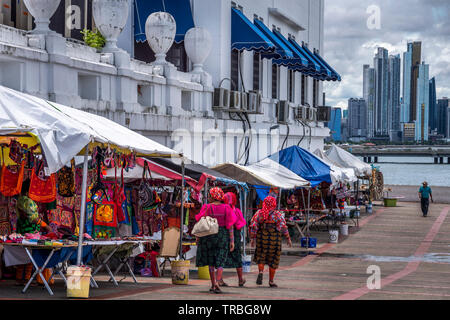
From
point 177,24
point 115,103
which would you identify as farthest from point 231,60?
point 115,103

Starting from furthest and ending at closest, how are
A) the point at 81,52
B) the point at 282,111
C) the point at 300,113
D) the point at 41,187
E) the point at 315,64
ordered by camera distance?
the point at 300,113
the point at 315,64
the point at 282,111
the point at 81,52
the point at 41,187

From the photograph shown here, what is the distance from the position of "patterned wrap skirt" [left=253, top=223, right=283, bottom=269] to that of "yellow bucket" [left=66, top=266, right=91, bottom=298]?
377 centimetres

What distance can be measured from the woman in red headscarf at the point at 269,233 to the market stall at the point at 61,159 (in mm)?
1850

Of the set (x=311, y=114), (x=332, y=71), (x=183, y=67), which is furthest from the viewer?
(x=332, y=71)

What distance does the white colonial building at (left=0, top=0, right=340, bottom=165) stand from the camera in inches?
677

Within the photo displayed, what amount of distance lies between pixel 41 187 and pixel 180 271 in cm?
279

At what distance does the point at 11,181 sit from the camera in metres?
13.2

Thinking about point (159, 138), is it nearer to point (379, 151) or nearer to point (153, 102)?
point (153, 102)

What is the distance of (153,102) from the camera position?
21.4 metres

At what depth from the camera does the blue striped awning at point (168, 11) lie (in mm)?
24312

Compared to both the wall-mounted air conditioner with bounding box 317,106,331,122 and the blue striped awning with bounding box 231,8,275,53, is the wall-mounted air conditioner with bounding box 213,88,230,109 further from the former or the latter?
the wall-mounted air conditioner with bounding box 317,106,331,122

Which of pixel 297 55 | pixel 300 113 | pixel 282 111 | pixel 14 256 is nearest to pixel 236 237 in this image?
pixel 14 256

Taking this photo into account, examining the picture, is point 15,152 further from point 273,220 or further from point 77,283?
point 273,220
